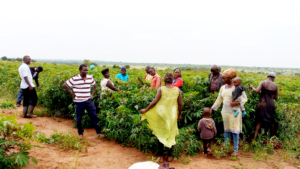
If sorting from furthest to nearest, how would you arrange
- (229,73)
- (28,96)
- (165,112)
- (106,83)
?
(28,96) < (106,83) < (229,73) < (165,112)

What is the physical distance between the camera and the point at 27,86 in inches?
226

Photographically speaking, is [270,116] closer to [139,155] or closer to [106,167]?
[139,155]

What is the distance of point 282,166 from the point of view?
4.04 metres

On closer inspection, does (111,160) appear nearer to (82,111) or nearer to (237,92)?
(82,111)

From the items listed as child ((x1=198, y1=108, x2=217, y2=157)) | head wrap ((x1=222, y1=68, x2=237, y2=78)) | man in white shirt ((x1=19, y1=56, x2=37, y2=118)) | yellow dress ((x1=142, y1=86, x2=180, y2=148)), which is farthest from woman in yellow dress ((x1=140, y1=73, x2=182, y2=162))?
man in white shirt ((x1=19, y1=56, x2=37, y2=118))

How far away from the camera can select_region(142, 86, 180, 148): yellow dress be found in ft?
11.8

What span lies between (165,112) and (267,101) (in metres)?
2.78

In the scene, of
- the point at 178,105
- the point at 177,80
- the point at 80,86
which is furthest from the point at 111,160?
the point at 177,80

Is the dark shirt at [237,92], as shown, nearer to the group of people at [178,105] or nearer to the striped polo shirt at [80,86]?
the group of people at [178,105]

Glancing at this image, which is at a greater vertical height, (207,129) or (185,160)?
(207,129)

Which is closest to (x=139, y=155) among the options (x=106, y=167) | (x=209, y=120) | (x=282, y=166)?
(x=106, y=167)

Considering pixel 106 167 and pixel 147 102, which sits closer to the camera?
pixel 106 167

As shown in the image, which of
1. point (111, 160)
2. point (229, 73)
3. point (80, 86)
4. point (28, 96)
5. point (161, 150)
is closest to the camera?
point (111, 160)

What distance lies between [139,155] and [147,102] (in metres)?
1.16
